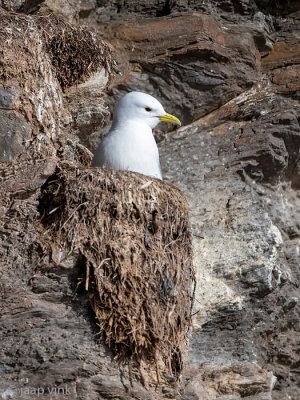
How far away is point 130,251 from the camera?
4.93 metres

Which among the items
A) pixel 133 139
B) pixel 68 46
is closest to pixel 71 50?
pixel 68 46

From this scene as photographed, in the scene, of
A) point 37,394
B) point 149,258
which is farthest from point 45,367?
point 149,258

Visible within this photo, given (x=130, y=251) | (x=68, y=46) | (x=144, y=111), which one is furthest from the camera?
(x=68, y=46)

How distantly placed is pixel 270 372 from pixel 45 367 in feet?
5.78

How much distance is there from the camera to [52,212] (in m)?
5.12

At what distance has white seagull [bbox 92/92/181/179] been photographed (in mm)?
5648

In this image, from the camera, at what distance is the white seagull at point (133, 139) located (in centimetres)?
565

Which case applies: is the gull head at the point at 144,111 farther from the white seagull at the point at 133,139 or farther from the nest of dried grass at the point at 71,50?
the nest of dried grass at the point at 71,50

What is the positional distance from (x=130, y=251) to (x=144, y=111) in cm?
157

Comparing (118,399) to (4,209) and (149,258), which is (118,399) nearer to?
(149,258)

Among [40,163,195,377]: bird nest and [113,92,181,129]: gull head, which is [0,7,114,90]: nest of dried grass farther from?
[40,163,195,377]: bird nest

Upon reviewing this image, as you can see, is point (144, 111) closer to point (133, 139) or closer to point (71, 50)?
point (133, 139)

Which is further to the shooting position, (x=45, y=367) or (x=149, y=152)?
(x=149, y=152)

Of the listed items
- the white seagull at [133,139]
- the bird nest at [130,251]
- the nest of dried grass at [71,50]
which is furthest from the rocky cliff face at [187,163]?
the white seagull at [133,139]
